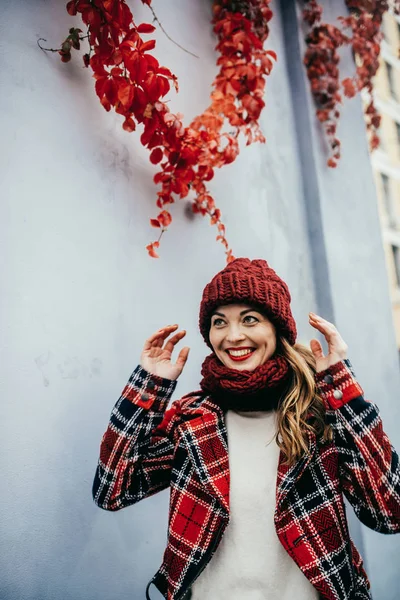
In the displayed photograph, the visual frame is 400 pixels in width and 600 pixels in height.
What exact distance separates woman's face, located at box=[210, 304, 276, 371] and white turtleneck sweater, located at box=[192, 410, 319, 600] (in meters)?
0.27

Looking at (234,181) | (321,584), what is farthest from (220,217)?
(321,584)

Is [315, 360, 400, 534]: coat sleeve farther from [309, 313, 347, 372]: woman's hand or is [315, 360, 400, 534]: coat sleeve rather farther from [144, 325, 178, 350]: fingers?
[144, 325, 178, 350]: fingers

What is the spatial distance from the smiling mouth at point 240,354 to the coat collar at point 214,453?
179mm

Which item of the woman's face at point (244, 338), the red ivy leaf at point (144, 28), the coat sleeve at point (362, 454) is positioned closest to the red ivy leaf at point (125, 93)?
the red ivy leaf at point (144, 28)

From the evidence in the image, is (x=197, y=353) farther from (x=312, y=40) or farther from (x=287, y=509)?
(x=312, y=40)

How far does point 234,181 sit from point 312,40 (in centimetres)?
124

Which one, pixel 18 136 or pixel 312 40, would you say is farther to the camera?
pixel 312 40

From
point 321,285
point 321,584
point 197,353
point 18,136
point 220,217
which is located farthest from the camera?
point 321,285

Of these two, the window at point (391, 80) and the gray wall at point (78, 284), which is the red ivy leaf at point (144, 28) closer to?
the gray wall at point (78, 284)

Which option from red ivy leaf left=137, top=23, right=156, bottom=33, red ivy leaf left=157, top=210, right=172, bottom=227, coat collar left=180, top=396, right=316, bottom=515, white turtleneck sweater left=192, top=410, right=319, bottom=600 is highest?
red ivy leaf left=137, top=23, right=156, bottom=33

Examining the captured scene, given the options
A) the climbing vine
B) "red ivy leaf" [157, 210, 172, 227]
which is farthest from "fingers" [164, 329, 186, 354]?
"red ivy leaf" [157, 210, 172, 227]

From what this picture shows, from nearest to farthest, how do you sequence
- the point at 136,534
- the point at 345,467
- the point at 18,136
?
the point at 345,467 < the point at 18,136 < the point at 136,534

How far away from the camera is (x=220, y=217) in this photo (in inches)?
104

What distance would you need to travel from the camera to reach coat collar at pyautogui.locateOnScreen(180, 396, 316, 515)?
150 centimetres
